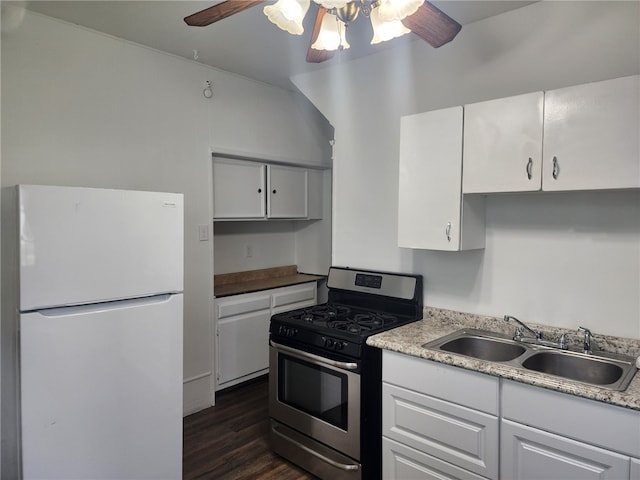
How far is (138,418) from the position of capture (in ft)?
6.39

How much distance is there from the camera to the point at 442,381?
1806 millimetres

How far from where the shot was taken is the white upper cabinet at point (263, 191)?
327cm

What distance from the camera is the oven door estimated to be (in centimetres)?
206

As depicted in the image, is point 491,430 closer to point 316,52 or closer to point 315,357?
point 315,357

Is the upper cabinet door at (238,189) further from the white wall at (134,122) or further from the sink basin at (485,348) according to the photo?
the sink basin at (485,348)

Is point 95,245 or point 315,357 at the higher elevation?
point 95,245

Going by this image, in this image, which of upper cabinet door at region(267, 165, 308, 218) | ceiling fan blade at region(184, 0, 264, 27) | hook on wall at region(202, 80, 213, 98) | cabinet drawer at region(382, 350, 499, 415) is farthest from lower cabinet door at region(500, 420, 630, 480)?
hook on wall at region(202, 80, 213, 98)

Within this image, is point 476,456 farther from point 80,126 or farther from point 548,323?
point 80,126

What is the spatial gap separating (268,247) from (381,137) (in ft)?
6.01

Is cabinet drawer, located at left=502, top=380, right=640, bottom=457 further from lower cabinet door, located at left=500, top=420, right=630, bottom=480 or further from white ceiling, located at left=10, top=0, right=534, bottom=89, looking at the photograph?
white ceiling, located at left=10, top=0, right=534, bottom=89

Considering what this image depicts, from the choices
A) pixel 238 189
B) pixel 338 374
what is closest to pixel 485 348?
pixel 338 374

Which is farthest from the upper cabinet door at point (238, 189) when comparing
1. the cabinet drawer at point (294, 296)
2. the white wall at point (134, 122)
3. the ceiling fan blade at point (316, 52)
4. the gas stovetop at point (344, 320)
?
the ceiling fan blade at point (316, 52)

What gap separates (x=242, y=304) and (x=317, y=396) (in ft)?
4.23

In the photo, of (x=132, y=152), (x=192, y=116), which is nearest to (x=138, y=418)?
(x=132, y=152)
